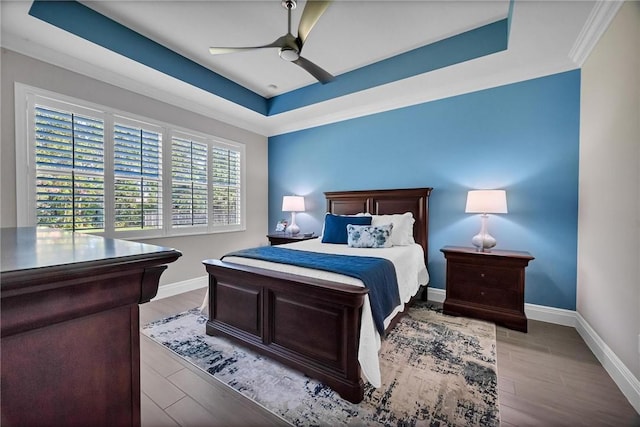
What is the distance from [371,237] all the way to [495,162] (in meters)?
1.69

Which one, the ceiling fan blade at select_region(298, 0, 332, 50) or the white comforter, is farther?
the ceiling fan blade at select_region(298, 0, 332, 50)

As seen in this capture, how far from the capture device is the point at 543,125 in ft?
9.57

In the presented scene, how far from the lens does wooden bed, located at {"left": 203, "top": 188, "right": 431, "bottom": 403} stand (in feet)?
5.75

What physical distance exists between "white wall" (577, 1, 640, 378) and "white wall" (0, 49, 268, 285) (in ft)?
14.6

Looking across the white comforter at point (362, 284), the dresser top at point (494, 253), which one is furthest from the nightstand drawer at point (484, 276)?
the white comforter at point (362, 284)

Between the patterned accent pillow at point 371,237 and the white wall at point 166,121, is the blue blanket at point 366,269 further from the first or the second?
the white wall at point 166,121

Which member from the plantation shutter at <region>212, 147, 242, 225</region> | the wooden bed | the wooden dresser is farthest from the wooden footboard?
the plantation shutter at <region>212, 147, 242, 225</region>

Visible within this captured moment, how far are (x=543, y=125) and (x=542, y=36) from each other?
0.90 metres

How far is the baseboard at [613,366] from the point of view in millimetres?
1689

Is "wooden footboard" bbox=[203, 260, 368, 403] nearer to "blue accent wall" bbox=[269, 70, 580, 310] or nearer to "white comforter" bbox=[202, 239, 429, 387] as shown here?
"white comforter" bbox=[202, 239, 429, 387]

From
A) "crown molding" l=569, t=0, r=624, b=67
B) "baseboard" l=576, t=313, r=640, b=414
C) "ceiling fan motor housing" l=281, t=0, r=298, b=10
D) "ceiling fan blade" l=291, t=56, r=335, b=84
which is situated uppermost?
"ceiling fan motor housing" l=281, t=0, r=298, b=10

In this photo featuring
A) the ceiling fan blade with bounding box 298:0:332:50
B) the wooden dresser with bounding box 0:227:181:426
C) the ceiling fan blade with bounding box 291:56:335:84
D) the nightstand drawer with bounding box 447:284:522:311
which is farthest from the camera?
the nightstand drawer with bounding box 447:284:522:311

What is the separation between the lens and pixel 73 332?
0.59m

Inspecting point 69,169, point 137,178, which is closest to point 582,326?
point 137,178
